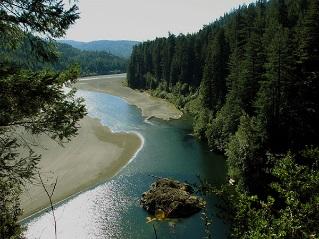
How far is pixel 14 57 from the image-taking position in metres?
Result: 14.4

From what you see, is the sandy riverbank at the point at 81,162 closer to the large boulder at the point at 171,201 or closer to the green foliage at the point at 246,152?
the large boulder at the point at 171,201

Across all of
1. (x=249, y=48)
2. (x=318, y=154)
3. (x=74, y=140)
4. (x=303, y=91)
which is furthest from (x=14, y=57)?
(x=74, y=140)

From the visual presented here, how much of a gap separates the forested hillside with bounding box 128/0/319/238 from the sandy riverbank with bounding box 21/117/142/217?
13.0 metres

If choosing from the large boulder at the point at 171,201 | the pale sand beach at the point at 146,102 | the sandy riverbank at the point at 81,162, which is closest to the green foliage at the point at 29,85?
the large boulder at the point at 171,201

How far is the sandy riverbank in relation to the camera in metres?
44.2

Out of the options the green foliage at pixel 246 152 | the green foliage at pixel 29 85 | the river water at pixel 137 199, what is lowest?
the river water at pixel 137 199

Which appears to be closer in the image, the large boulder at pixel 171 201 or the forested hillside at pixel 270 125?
the forested hillside at pixel 270 125

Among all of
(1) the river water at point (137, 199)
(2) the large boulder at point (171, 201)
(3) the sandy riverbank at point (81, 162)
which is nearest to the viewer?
(1) the river water at point (137, 199)

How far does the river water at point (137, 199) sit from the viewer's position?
36.0 meters

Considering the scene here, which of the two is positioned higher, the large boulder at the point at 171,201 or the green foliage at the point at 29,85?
the green foliage at the point at 29,85

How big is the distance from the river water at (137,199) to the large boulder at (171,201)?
2.63 feet

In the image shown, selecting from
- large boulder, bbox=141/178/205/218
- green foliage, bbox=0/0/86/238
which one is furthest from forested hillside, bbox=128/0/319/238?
green foliage, bbox=0/0/86/238

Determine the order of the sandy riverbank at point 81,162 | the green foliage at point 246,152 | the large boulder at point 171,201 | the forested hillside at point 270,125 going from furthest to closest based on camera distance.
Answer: the sandy riverbank at point 81,162 < the green foliage at point 246,152 < the large boulder at point 171,201 < the forested hillside at point 270,125

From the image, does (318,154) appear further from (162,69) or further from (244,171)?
(162,69)
